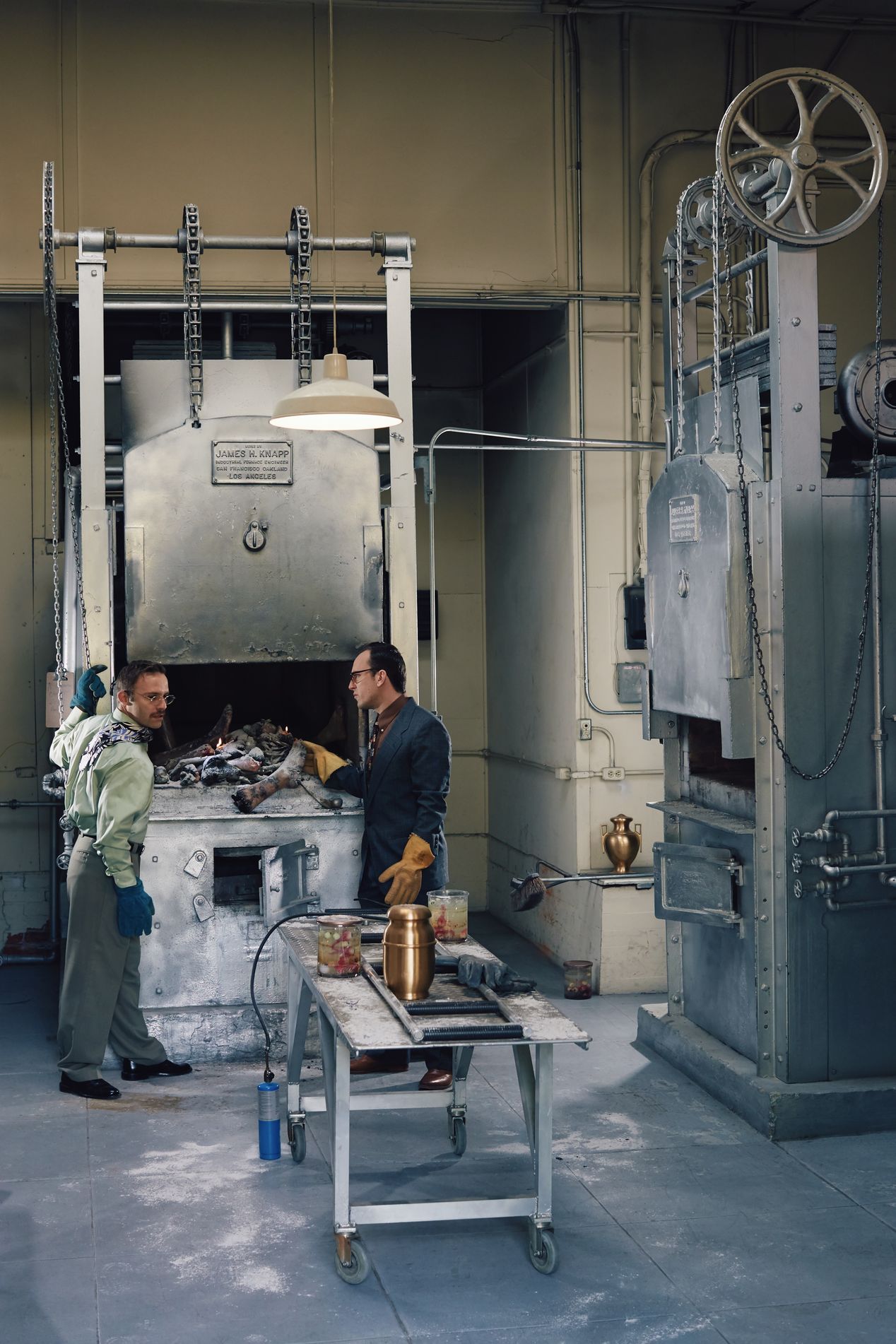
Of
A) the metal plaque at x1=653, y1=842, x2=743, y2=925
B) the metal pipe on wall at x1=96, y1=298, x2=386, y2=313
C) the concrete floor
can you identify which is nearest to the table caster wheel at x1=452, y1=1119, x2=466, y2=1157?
the concrete floor

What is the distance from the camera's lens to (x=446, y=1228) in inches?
158

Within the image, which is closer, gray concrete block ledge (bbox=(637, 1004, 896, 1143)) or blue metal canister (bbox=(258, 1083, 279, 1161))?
blue metal canister (bbox=(258, 1083, 279, 1161))

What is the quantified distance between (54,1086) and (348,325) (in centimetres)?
403

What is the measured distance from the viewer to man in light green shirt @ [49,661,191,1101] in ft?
17.1

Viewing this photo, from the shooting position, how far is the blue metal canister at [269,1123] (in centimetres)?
446

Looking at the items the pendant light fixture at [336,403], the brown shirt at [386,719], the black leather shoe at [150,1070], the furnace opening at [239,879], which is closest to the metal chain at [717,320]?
the pendant light fixture at [336,403]

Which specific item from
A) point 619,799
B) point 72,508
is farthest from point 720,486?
point 72,508

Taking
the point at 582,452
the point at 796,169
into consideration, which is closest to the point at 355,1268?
the point at 796,169

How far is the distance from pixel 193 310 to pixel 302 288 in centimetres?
45

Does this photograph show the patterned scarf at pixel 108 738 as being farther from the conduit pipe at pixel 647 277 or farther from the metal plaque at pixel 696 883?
the conduit pipe at pixel 647 277

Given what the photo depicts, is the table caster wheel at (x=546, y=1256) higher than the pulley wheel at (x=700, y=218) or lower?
lower

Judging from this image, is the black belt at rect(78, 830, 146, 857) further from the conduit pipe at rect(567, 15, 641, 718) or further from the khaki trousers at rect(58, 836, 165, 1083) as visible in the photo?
the conduit pipe at rect(567, 15, 641, 718)

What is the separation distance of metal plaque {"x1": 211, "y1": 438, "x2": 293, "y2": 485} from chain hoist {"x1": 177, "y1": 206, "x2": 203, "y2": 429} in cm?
16

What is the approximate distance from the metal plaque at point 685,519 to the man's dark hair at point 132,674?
6.44 ft
